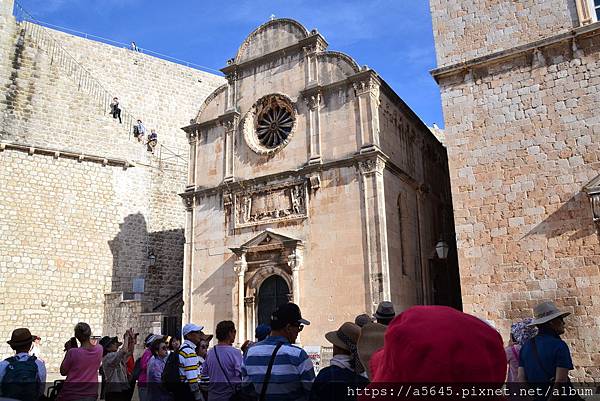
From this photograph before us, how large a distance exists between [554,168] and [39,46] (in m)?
21.4

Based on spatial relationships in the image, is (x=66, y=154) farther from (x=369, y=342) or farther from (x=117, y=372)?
(x=369, y=342)

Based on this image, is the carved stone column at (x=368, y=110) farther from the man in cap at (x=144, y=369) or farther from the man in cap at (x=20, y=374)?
the man in cap at (x=20, y=374)

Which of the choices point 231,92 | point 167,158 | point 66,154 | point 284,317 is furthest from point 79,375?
point 167,158

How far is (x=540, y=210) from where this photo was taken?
1082cm

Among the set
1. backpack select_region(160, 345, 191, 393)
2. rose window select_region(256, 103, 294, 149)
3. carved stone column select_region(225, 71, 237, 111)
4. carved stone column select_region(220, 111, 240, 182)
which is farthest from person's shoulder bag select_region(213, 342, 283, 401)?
carved stone column select_region(225, 71, 237, 111)

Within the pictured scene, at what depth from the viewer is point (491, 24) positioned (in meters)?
12.2

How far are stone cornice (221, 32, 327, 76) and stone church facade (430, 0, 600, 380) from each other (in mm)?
4835

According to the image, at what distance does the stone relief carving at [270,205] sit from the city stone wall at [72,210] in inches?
186

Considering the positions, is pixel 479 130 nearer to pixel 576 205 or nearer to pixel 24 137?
pixel 576 205

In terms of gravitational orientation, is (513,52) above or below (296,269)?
above

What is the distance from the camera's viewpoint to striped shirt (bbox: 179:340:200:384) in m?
5.22

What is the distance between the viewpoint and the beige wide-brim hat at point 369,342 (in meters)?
3.34

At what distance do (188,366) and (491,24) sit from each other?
10.9 m

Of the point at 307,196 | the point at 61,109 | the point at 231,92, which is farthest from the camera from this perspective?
the point at 61,109
